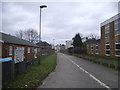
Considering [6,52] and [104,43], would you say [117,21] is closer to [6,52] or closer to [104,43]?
[104,43]

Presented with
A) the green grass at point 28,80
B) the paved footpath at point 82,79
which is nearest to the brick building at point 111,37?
the paved footpath at point 82,79

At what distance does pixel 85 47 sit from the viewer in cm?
4741

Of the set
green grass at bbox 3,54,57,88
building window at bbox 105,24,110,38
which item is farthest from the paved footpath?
building window at bbox 105,24,110,38

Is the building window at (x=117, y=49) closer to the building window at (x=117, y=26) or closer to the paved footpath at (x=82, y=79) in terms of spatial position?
the building window at (x=117, y=26)

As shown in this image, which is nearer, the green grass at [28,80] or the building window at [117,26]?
the green grass at [28,80]

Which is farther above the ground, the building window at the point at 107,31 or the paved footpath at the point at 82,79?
the building window at the point at 107,31

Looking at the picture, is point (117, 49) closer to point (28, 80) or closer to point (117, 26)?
point (117, 26)

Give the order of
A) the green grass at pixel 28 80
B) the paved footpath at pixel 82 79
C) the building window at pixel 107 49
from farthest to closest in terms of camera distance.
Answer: the building window at pixel 107 49, the paved footpath at pixel 82 79, the green grass at pixel 28 80

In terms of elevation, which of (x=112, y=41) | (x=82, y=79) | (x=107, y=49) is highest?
(x=112, y=41)

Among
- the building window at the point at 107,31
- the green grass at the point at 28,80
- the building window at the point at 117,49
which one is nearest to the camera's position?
the green grass at the point at 28,80

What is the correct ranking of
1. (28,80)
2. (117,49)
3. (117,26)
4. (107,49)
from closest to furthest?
(28,80) → (117,49) → (117,26) → (107,49)

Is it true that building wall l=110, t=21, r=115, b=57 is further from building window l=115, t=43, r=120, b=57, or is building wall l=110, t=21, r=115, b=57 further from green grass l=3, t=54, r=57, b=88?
green grass l=3, t=54, r=57, b=88

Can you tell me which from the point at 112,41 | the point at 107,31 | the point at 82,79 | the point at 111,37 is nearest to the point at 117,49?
the point at 112,41

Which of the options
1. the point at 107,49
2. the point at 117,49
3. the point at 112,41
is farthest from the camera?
the point at 107,49
